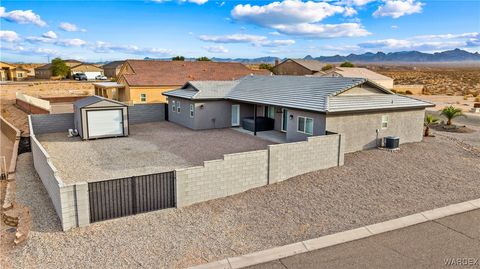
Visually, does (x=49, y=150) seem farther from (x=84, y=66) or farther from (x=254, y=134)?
(x=84, y=66)

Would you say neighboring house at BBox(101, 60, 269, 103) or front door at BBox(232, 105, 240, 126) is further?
neighboring house at BBox(101, 60, 269, 103)

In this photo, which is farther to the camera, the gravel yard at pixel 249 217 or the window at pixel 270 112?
the window at pixel 270 112

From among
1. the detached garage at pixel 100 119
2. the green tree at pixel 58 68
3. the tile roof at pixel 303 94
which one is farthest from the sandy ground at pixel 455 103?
the green tree at pixel 58 68

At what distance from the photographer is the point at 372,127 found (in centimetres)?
2000

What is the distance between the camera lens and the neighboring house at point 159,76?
125ft

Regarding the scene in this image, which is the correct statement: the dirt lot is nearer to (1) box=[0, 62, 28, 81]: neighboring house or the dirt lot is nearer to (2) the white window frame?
(2) the white window frame

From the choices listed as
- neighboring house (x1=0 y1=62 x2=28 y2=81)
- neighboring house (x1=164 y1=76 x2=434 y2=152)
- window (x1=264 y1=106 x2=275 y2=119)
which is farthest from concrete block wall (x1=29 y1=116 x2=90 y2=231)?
neighboring house (x1=0 y1=62 x2=28 y2=81)

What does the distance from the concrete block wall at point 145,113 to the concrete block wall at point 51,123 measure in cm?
503

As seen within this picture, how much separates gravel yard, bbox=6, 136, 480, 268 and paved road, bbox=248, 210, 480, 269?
3.09 ft

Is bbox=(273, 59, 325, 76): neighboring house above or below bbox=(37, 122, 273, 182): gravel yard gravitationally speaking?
above

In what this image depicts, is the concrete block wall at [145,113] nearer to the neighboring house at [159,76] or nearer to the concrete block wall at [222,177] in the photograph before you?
the neighboring house at [159,76]

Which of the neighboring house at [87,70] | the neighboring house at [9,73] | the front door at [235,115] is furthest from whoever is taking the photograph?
the neighboring house at [87,70]

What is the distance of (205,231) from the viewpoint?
1059cm

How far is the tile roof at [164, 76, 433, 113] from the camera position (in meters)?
19.5
